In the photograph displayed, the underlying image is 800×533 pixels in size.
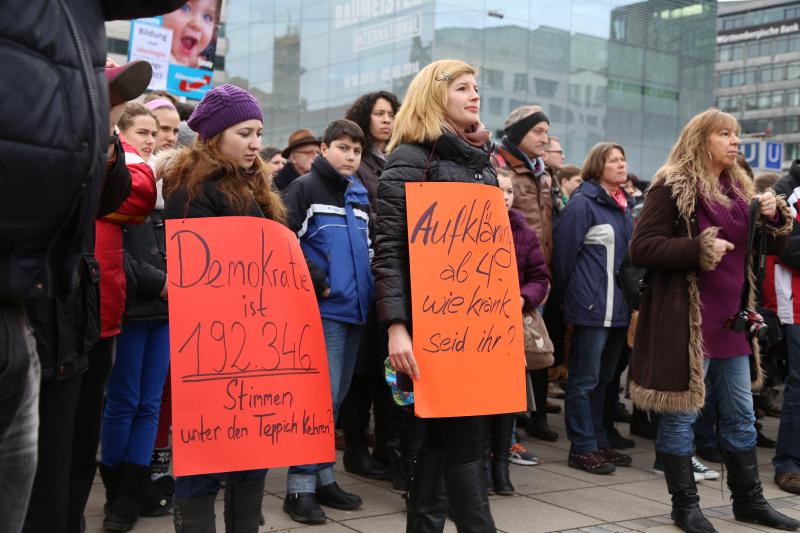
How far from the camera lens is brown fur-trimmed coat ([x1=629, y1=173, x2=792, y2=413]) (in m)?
4.84

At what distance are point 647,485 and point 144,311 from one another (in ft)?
11.0

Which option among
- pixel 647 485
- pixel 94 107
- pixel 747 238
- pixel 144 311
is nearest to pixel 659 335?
pixel 747 238

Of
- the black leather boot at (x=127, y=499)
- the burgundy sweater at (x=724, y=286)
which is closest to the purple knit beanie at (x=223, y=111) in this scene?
the black leather boot at (x=127, y=499)

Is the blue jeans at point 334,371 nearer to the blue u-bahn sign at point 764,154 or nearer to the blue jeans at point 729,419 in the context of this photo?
the blue jeans at point 729,419

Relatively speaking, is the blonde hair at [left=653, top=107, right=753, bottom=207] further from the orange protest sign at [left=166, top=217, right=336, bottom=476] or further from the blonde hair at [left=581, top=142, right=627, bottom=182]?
the orange protest sign at [left=166, top=217, right=336, bottom=476]

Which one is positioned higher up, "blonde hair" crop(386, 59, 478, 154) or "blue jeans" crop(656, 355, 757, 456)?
"blonde hair" crop(386, 59, 478, 154)

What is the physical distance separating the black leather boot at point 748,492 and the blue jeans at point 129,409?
3.04 m

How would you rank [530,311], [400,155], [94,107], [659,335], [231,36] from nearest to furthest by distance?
[94,107]
[400,155]
[659,335]
[530,311]
[231,36]

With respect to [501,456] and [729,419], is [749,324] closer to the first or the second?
[729,419]

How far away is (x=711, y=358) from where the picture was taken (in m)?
4.98

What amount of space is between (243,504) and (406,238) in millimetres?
1166

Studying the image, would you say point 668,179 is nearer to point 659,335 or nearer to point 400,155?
point 659,335

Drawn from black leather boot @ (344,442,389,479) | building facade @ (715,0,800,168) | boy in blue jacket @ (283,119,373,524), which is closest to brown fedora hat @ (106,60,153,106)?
boy in blue jacket @ (283,119,373,524)

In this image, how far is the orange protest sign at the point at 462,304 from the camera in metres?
3.53
